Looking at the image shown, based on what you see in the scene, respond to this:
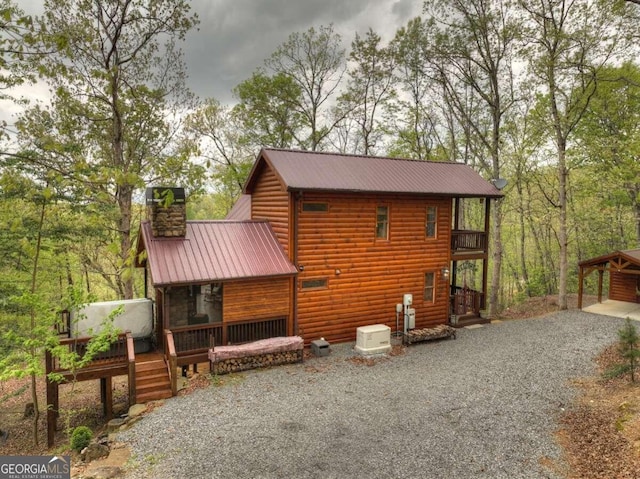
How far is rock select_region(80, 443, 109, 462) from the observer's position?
7023 millimetres

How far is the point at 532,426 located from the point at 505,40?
16.4m

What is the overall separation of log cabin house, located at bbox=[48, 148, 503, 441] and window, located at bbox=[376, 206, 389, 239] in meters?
0.04

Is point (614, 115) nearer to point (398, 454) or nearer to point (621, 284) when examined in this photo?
point (621, 284)

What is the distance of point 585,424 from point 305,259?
314 inches

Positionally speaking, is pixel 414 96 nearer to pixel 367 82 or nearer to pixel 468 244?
pixel 367 82

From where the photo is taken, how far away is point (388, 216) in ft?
44.4

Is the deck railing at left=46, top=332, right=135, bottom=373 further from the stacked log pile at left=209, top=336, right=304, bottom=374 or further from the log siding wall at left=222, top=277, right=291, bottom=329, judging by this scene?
the log siding wall at left=222, top=277, right=291, bottom=329

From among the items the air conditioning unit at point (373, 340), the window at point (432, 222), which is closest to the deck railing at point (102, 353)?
the air conditioning unit at point (373, 340)

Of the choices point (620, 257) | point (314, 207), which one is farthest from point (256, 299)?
point (620, 257)

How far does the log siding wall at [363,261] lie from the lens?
40.8 ft

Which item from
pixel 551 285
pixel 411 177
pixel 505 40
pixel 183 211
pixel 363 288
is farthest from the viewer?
pixel 551 285

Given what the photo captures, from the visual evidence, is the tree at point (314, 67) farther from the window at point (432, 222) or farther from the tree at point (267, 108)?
the window at point (432, 222)

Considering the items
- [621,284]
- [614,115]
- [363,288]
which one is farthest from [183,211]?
[614,115]

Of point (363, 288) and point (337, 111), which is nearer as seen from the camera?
point (363, 288)
